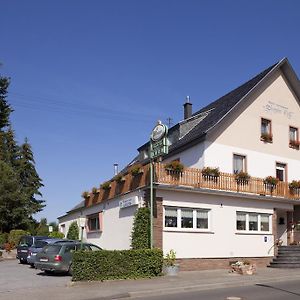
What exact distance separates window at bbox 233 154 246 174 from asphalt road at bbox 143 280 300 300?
11.9 metres

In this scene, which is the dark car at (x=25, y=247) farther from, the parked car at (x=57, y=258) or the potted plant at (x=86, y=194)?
the parked car at (x=57, y=258)

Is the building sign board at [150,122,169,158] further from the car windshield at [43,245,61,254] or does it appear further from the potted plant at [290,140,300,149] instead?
the potted plant at [290,140,300,149]

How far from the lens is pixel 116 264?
17906mm

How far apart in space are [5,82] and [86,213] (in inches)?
972

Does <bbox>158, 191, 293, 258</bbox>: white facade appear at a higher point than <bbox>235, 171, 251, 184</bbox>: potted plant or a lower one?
lower

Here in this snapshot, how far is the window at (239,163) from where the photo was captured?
2826 centimetres

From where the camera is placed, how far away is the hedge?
17.2m

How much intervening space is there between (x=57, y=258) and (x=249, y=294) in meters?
8.98

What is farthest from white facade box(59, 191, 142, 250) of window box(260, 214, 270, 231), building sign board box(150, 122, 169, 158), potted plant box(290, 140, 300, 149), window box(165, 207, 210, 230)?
potted plant box(290, 140, 300, 149)

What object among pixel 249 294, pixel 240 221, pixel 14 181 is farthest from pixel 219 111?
pixel 14 181

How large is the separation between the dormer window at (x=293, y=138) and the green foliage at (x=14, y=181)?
25.6 meters

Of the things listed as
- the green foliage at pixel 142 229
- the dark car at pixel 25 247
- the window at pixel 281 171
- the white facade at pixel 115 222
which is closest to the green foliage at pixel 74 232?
the white facade at pixel 115 222

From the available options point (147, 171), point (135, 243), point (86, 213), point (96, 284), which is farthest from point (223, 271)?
point (86, 213)

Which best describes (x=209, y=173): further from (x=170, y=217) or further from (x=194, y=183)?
(x=170, y=217)
